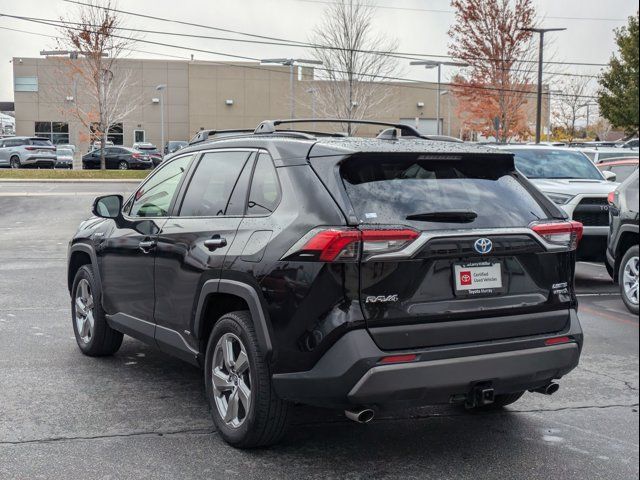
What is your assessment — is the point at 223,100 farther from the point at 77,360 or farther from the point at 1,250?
the point at 77,360

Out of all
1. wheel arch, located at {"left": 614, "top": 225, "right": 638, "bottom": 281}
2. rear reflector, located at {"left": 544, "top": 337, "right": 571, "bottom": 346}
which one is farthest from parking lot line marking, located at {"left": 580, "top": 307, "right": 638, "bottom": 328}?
rear reflector, located at {"left": 544, "top": 337, "right": 571, "bottom": 346}

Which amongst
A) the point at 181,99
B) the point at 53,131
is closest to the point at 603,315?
the point at 181,99

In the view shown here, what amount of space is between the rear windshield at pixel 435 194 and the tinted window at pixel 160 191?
1818mm

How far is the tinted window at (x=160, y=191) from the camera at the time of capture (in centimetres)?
570

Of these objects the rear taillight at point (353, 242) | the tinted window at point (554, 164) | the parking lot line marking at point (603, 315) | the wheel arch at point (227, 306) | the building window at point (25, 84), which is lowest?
the parking lot line marking at point (603, 315)

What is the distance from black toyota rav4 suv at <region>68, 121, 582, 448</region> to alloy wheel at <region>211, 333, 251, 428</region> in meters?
0.01

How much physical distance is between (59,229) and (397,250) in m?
14.8

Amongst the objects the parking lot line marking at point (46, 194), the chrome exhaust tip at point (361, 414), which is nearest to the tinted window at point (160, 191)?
the chrome exhaust tip at point (361, 414)

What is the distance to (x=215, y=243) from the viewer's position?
189 inches

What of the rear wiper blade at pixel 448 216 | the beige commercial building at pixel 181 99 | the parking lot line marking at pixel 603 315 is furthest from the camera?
the beige commercial building at pixel 181 99

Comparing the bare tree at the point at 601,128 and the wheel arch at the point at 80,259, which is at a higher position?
the bare tree at the point at 601,128

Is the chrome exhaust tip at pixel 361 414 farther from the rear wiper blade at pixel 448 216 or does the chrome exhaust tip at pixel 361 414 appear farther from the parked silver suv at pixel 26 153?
the parked silver suv at pixel 26 153

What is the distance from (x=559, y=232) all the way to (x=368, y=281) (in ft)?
4.09

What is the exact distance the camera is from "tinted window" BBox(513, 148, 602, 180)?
12539 mm
